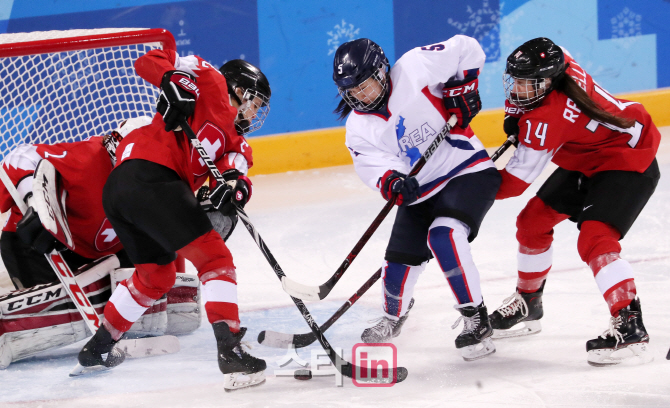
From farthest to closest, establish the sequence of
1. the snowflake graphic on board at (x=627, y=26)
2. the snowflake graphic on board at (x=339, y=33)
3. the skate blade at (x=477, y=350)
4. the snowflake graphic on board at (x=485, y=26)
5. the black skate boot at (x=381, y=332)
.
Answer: the snowflake graphic on board at (x=627, y=26), the snowflake graphic on board at (x=485, y=26), the snowflake graphic on board at (x=339, y=33), the black skate boot at (x=381, y=332), the skate blade at (x=477, y=350)

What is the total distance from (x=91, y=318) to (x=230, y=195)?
26.6 inches

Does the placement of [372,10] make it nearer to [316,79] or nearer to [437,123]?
[316,79]

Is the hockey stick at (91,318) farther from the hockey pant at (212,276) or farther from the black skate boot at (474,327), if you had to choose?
the black skate boot at (474,327)

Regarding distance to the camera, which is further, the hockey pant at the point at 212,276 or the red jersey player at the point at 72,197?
the red jersey player at the point at 72,197

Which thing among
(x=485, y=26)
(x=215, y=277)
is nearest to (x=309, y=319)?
(x=215, y=277)

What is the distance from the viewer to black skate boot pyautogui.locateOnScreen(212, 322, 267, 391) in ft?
6.47

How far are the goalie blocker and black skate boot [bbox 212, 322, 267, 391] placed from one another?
503 millimetres

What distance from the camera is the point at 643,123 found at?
84.9 inches

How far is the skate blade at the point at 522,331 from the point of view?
2.34 m

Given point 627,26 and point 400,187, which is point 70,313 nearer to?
point 400,187

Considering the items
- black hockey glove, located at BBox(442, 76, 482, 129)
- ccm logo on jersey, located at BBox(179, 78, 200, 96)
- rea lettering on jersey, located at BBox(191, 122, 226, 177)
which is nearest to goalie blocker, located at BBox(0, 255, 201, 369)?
rea lettering on jersey, located at BBox(191, 122, 226, 177)

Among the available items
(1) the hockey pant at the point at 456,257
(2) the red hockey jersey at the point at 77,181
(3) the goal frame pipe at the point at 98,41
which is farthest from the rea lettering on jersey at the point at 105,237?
(1) the hockey pant at the point at 456,257

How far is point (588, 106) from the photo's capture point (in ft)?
6.74

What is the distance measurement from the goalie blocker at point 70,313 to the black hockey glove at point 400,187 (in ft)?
Answer: 2.82
